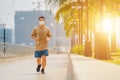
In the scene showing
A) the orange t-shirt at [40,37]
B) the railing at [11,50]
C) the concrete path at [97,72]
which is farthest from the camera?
the railing at [11,50]

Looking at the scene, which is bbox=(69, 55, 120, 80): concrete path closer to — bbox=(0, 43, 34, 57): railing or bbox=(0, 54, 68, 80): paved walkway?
bbox=(0, 54, 68, 80): paved walkway

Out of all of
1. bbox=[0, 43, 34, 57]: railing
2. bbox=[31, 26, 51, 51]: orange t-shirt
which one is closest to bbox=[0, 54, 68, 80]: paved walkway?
bbox=[31, 26, 51, 51]: orange t-shirt

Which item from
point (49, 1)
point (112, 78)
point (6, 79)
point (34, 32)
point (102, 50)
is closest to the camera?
point (112, 78)

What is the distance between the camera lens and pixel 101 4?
23.7 meters

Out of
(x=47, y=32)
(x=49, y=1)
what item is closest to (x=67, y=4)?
(x=49, y=1)

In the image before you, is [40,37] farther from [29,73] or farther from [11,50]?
[11,50]

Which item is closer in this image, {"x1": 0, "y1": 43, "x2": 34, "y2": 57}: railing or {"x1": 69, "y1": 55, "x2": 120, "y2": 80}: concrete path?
{"x1": 69, "y1": 55, "x2": 120, "y2": 80}: concrete path

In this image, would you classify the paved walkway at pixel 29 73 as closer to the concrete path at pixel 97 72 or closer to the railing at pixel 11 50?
the concrete path at pixel 97 72

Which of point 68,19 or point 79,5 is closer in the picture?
point 79,5

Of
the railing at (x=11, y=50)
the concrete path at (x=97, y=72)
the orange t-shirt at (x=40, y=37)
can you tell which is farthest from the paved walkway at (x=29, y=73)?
the railing at (x=11, y=50)

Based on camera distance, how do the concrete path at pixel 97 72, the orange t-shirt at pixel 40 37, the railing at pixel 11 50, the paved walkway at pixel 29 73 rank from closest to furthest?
the concrete path at pixel 97 72 → the paved walkway at pixel 29 73 → the orange t-shirt at pixel 40 37 → the railing at pixel 11 50

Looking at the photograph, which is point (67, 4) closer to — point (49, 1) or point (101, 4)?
point (49, 1)

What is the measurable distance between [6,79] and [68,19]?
43282 millimetres

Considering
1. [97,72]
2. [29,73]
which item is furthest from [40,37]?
[97,72]
